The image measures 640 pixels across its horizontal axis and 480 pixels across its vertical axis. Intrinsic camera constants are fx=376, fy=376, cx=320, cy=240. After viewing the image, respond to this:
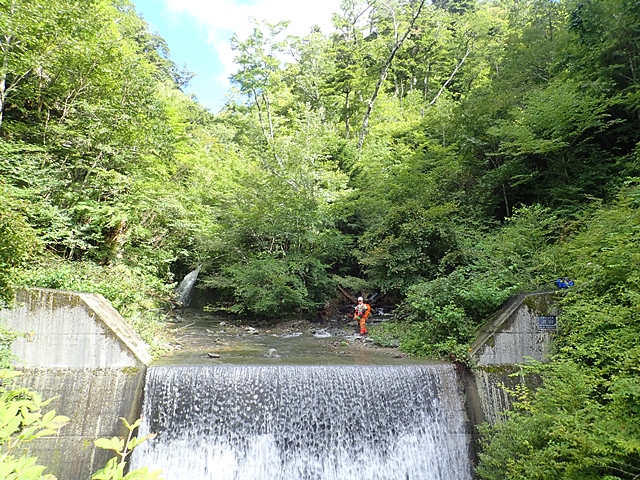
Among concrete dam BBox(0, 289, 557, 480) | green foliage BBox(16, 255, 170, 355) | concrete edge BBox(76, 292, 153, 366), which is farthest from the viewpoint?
green foliage BBox(16, 255, 170, 355)

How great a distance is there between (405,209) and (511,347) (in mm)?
4980

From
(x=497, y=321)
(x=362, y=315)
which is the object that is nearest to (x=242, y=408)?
(x=497, y=321)

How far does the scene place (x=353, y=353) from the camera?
7859mm

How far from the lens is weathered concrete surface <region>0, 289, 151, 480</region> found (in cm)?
570

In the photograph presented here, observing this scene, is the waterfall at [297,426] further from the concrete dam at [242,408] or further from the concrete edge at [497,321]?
the concrete edge at [497,321]

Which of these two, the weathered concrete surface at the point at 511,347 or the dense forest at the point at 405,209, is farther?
the weathered concrete surface at the point at 511,347

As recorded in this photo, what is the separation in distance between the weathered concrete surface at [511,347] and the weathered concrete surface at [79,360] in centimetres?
552

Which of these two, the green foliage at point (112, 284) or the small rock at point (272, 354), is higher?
the green foliage at point (112, 284)

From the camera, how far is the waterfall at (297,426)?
18.4ft

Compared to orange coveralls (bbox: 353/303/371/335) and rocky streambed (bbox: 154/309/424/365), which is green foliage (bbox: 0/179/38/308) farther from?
orange coveralls (bbox: 353/303/371/335)

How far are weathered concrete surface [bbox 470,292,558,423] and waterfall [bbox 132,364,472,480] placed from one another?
0.71 meters

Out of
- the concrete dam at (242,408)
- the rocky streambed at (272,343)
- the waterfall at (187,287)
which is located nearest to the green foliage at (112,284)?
the concrete dam at (242,408)

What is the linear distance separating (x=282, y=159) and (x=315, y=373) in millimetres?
9715

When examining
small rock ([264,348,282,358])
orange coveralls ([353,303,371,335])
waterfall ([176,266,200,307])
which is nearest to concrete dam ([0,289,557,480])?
small rock ([264,348,282,358])
